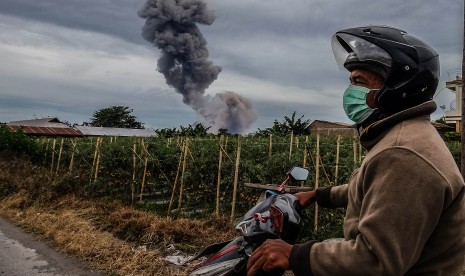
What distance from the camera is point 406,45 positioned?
1.48m

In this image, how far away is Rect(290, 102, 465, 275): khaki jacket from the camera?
120cm

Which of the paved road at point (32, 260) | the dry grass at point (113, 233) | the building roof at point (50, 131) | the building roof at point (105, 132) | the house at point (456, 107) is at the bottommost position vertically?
the paved road at point (32, 260)

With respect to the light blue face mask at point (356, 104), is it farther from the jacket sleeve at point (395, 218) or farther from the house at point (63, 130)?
the house at point (63, 130)

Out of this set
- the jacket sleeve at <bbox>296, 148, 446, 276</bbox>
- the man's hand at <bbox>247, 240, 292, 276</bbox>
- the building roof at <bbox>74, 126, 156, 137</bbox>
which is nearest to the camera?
the jacket sleeve at <bbox>296, 148, 446, 276</bbox>

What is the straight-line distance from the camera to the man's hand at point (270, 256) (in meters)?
1.41

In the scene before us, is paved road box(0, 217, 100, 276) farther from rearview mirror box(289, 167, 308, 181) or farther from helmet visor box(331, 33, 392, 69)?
helmet visor box(331, 33, 392, 69)

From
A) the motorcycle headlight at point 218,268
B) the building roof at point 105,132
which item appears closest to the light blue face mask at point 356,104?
the motorcycle headlight at point 218,268

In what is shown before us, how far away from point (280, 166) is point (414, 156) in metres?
6.73

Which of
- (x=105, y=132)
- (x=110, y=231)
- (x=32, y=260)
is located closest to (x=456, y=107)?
(x=110, y=231)

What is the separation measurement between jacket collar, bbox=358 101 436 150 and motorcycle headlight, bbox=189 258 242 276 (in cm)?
76

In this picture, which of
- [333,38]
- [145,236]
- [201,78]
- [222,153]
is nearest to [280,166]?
[222,153]

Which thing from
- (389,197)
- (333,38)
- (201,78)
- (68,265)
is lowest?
(68,265)

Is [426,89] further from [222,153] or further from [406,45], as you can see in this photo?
[222,153]

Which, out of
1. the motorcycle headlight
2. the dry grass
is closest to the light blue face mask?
the motorcycle headlight
